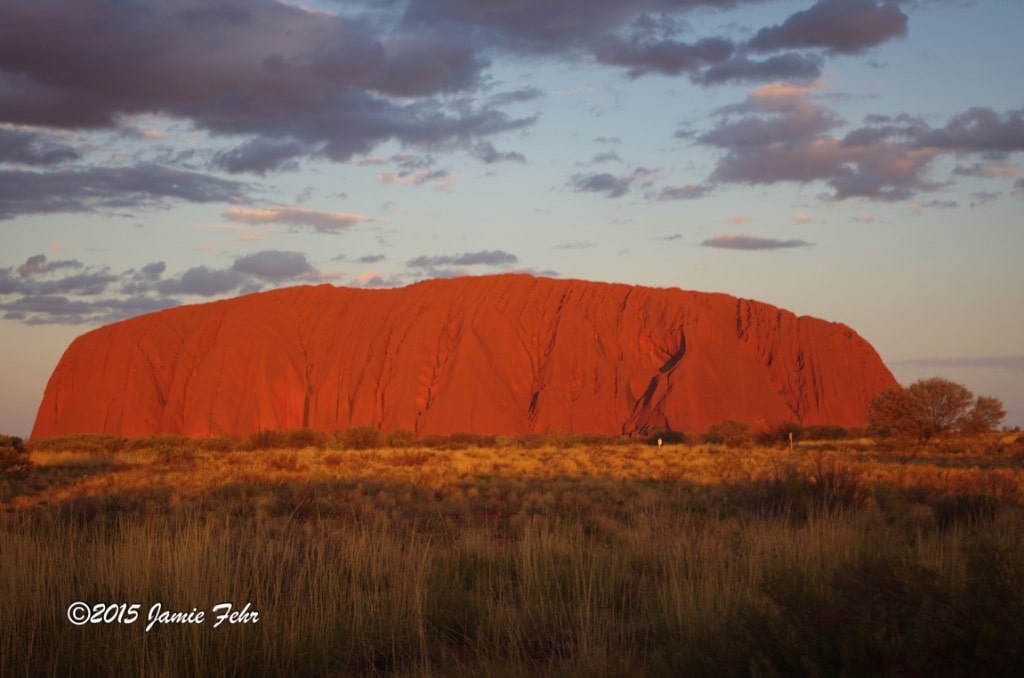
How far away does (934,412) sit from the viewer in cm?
3656

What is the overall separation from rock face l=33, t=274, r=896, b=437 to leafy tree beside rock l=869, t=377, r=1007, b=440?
70.6ft

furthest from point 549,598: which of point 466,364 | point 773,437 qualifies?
point 466,364

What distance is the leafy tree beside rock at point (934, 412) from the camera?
35844 mm

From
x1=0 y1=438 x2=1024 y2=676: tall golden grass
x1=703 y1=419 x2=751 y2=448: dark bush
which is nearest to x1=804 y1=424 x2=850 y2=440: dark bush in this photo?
x1=703 y1=419 x2=751 y2=448: dark bush

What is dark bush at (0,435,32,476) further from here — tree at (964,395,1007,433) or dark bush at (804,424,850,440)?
dark bush at (804,424,850,440)

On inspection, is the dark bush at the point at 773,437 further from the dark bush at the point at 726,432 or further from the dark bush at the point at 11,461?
the dark bush at the point at 11,461

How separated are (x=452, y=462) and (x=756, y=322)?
51485 mm

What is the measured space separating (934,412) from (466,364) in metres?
35.5

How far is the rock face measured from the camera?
2475 inches

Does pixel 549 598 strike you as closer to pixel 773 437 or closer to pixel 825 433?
pixel 773 437

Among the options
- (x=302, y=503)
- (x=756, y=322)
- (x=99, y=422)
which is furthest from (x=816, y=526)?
(x=99, y=422)

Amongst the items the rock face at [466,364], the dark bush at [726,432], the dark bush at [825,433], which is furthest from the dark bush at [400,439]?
the dark bush at [825,433]

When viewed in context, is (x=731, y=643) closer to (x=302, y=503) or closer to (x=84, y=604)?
(x=84, y=604)

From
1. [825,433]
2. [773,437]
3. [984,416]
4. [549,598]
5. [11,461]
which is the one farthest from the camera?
[825,433]
